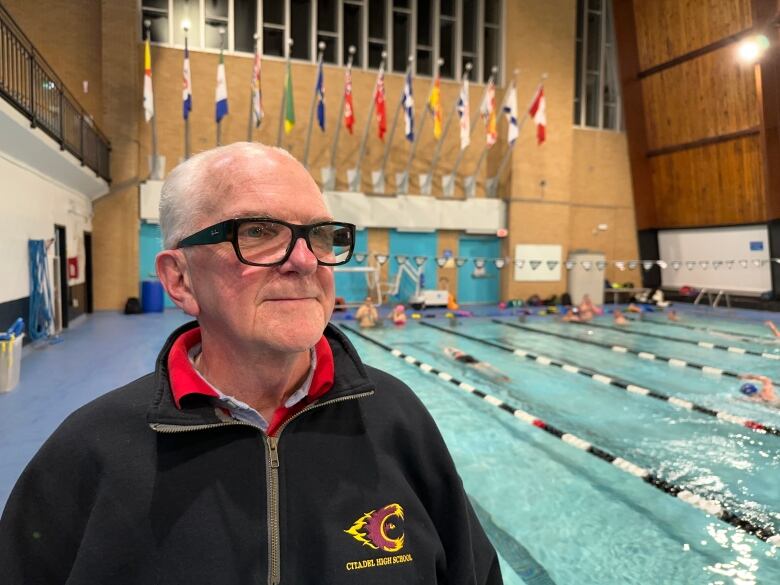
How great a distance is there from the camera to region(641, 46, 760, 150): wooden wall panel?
1638cm

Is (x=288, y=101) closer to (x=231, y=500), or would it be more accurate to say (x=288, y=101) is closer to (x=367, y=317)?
(x=367, y=317)

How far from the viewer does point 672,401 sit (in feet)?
21.5

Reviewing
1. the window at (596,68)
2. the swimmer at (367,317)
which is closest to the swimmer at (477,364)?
the swimmer at (367,317)

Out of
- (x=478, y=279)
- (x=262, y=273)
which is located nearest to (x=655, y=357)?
(x=262, y=273)

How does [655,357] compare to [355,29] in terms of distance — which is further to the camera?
[355,29]

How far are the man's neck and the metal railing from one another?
9.22 m

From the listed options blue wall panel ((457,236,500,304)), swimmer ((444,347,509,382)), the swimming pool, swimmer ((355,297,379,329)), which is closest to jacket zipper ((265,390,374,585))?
the swimming pool

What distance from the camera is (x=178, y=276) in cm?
128

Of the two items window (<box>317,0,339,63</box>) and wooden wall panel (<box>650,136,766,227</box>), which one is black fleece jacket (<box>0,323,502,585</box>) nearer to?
window (<box>317,0,339,63</box>)

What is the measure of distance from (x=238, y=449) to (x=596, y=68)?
2416 centimetres

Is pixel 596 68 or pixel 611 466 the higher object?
pixel 596 68

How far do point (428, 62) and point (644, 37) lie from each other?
7.59 meters

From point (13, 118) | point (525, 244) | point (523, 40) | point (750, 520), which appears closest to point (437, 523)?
point (750, 520)

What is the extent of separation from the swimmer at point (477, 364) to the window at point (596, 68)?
15.5 m
